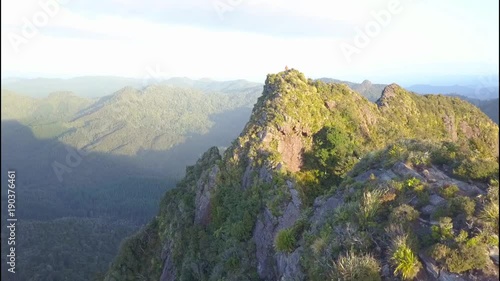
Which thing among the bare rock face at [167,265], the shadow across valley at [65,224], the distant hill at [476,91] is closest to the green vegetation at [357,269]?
the distant hill at [476,91]

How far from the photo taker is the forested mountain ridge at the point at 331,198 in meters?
9.35

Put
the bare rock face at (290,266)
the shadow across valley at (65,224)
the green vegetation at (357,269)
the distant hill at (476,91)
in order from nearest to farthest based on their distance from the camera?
the green vegetation at (357,269)
the bare rock face at (290,266)
the distant hill at (476,91)
the shadow across valley at (65,224)

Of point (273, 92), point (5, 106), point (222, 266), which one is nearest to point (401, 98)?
point (273, 92)

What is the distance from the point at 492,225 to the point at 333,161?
16524mm

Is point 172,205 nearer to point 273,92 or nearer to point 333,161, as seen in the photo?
point 273,92

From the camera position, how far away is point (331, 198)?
14.2m

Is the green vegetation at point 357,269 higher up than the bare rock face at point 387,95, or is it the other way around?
the bare rock face at point 387,95

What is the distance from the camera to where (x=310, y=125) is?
27.3m

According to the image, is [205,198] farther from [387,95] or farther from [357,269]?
[387,95]

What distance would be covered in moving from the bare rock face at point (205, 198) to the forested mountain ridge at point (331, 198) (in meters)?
0.08

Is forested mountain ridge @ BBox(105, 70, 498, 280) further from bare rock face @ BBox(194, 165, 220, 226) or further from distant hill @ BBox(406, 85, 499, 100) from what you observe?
distant hill @ BBox(406, 85, 499, 100)

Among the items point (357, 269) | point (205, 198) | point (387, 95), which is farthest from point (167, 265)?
point (387, 95)

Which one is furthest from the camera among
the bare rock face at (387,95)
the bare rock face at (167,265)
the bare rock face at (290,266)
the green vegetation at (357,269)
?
the bare rock face at (387,95)

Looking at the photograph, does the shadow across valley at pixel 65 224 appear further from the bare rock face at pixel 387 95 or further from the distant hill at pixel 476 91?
the bare rock face at pixel 387 95
